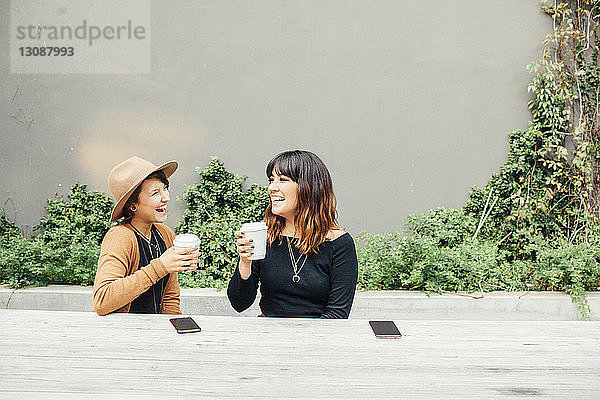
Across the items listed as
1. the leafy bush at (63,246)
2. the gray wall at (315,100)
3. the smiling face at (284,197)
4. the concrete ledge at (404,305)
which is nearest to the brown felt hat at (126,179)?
the smiling face at (284,197)

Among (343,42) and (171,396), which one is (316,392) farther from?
(343,42)

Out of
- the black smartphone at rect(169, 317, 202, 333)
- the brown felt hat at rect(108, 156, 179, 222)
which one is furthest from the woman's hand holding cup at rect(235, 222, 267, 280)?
the brown felt hat at rect(108, 156, 179, 222)

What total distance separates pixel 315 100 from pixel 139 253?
263 cm

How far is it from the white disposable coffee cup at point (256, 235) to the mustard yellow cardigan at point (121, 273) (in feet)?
1.11

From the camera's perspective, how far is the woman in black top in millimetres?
2227

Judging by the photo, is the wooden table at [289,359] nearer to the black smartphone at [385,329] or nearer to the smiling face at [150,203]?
the black smartphone at [385,329]

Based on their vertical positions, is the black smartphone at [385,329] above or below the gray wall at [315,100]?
below

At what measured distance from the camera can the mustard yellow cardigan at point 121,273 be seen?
75.3 inches

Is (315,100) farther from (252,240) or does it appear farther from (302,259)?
(252,240)

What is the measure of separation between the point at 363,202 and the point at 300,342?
2950 millimetres

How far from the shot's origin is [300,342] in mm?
1669

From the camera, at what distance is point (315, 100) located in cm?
450

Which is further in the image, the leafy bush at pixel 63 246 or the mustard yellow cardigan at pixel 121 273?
the leafy bush at pixel 63 246

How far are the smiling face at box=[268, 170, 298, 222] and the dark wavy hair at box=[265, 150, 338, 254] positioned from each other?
2cm
